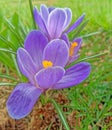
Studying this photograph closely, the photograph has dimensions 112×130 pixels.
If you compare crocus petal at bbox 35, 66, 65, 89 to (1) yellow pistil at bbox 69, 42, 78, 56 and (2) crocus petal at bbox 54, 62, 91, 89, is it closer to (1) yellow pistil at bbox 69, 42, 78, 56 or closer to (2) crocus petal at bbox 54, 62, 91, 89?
(2) crocus petal at bbox 54, 62, 91, 89

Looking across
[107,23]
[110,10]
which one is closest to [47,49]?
[107,23]

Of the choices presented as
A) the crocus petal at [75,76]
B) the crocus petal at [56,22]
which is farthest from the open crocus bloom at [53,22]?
the crocus petal at [75,76]

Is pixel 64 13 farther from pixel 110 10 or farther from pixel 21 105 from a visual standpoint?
pixel 110 10

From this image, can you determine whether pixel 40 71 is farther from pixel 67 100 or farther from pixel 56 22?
pixel 67 100

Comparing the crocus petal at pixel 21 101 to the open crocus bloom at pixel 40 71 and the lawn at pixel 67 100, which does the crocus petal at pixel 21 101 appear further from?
the lawn at pixel 67 100

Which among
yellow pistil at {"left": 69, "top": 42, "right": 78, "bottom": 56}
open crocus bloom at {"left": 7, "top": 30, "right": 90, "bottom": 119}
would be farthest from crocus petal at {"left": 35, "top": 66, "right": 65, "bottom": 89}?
yellow pistil at {"left": 69, "top": 42, "right": 78, "bottom": 56}
